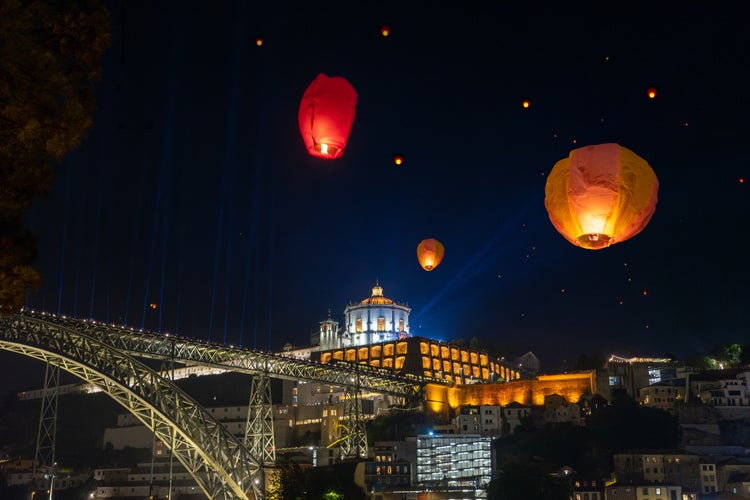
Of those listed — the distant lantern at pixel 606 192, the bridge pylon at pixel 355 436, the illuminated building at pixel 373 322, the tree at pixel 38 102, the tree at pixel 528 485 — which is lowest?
the tree at pixel 528 485

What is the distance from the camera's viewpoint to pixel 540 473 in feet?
145

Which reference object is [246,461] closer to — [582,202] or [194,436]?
[194,436]

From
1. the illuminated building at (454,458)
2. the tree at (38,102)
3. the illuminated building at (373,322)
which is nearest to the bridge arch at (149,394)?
the illuminated building at (454,458)

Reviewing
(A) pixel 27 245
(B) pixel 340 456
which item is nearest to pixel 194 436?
(B) pixel 340 456

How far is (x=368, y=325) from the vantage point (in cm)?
9069

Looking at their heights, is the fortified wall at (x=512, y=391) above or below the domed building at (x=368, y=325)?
below

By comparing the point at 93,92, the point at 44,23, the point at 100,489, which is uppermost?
the point at 44,23

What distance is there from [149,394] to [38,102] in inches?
1214

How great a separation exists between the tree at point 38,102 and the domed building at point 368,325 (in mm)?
81270

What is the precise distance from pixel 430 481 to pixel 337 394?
856 inches

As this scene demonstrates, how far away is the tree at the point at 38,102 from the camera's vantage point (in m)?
7.91

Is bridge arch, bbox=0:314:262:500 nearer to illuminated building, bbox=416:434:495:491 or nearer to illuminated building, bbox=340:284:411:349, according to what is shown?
illuminated building, bbox=416:434:495:491

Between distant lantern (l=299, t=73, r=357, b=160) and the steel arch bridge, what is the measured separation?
70.6 ft

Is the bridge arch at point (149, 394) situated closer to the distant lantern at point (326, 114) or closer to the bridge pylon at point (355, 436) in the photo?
the bridge pylon at point (355, 436)
